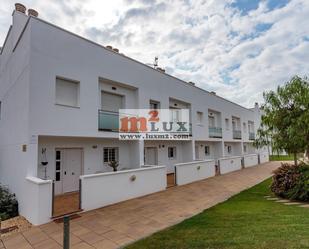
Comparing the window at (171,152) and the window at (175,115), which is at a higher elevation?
the window at (175,115)

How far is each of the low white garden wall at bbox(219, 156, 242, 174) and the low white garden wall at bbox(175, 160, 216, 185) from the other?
1.86 meters

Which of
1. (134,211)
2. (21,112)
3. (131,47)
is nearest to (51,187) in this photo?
(134,211)

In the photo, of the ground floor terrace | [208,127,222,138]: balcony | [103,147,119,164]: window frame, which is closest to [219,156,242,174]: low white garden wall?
the ground floor terrace

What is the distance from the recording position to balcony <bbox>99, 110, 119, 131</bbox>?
35.1ft

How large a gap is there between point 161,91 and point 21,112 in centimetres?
885

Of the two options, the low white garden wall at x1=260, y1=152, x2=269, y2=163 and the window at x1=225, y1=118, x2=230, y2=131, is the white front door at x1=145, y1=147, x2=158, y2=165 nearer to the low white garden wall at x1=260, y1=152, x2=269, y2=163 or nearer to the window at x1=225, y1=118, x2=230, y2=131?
the window at x1=225, y1=118, x2=230, y2=131

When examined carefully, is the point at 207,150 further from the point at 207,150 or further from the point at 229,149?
the point at 229,149

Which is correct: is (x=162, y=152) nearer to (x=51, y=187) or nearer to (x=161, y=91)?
(x=161, y=91)

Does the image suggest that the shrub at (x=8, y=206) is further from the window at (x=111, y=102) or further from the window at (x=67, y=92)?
the window at (x=111, y=102)

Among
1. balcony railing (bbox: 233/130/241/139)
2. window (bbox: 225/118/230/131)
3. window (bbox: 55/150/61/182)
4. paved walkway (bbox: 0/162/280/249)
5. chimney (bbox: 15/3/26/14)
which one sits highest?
chimney (bbox: 15/3/26/14)

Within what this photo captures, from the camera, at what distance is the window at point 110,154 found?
12.1 meters

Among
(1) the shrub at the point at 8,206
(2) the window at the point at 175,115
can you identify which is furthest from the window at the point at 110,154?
(2) the window at the point at 175,115

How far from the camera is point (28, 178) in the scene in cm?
732

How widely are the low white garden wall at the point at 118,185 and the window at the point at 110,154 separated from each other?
295cm
